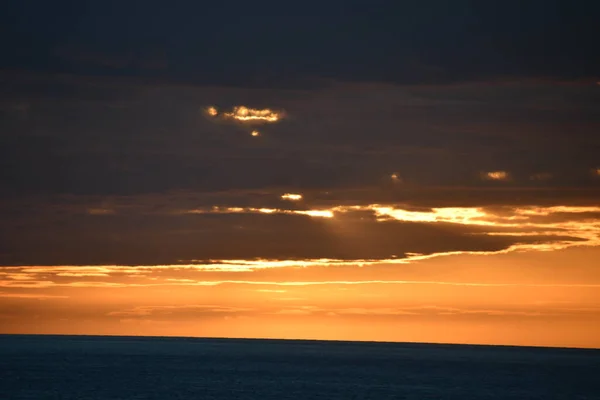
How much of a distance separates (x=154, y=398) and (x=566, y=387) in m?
73.2

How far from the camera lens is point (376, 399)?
134000 mm

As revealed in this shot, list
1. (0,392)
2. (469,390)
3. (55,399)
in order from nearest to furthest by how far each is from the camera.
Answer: (55,399)
(0,392)
(469,390)

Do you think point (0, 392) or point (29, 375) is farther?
point (29, 375)

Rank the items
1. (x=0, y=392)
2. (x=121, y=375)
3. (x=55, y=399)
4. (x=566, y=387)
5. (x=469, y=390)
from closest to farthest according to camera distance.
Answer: (x=55, y=399), (x=0, y=392), (x=469, y=390), (x=566, y=387), (x=121, y=375)

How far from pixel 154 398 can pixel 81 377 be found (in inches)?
Result: 1851

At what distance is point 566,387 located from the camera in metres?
171

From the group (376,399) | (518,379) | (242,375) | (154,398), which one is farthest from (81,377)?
(518,379)

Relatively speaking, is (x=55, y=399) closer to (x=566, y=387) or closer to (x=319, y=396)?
(x=319, y=396)

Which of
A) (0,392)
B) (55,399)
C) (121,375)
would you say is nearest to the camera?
(55,399)

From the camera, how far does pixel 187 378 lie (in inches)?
7047

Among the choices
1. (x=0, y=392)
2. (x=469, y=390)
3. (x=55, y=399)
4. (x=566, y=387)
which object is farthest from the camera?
(x=566, y=387)

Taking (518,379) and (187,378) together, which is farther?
(518,379)

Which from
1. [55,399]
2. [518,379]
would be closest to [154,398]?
[55,399]

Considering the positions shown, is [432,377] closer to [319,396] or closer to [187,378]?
[187,378]
